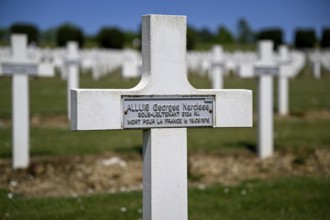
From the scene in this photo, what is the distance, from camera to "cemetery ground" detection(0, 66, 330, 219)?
624cm

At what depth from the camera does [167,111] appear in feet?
13.1

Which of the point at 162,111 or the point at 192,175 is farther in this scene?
the point at 192,175

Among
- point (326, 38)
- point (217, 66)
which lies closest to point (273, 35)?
point (326, 38)

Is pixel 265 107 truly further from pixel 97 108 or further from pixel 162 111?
pixel 97 108

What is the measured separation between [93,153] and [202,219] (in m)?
4.11

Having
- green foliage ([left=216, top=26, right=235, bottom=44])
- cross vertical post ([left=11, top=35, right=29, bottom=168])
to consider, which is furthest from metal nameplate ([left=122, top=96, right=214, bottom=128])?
green foliage ([left=216, top=26, right=235, bottom=44])

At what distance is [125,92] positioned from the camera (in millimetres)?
3879

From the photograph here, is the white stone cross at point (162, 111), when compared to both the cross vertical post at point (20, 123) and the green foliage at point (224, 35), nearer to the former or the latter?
the cross vertical post at point (20, 123)

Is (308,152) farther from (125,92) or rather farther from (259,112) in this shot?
(125,92)

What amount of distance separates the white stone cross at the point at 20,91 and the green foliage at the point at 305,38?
56.0 m

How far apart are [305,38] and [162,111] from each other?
198 feet

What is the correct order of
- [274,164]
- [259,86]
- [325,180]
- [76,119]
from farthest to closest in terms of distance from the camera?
[259,86] → [274,164] → [325,180] → [76,119]

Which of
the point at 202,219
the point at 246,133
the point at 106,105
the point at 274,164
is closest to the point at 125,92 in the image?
the point at 106,105

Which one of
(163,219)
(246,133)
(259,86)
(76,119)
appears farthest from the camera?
(246,133)
